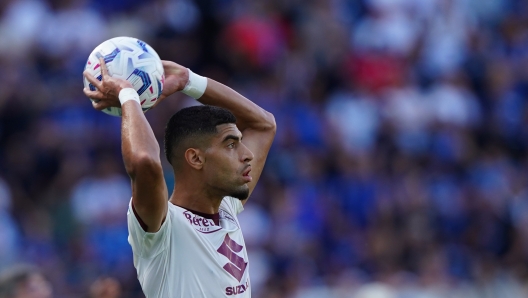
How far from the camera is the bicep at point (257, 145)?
623cm

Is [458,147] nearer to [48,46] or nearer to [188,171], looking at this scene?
[48,46]

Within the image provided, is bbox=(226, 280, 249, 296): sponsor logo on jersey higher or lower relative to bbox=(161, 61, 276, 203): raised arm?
lower

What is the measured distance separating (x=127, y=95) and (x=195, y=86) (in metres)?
0.87

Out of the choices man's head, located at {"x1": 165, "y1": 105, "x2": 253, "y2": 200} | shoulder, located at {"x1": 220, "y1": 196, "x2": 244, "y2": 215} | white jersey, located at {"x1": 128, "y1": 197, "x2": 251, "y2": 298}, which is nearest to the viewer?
white jersey, located at {"x1": 128, "y1": 197, "x2": 251, "y2": 298}

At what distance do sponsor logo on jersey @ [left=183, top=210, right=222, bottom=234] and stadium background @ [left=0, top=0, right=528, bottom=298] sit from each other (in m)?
5.32

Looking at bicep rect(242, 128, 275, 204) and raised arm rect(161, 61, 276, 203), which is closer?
raised arm rect(161, 61, 276, 203)

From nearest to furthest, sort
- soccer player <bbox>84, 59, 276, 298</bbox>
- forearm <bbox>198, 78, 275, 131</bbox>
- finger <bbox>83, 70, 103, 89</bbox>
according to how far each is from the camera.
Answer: soccer player <bbox>84, 59, 276, 298</bbox>, finger <bbox>83, 70, 103, 89</bbox>, forearm <bbox>198, 78, 275, 131</bbox>

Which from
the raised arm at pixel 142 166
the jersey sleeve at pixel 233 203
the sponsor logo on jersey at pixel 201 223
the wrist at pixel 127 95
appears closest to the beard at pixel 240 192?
the sponsor logo on jersey at pixel 201 223

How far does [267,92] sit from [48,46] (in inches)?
121

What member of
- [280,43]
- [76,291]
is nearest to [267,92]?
[280,43]

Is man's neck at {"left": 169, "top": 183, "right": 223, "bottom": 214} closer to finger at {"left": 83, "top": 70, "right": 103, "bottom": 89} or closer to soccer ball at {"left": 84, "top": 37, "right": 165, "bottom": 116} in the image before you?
soccer ball at {"left": 84, "top": 37, "right": 165, "bottom": 116}

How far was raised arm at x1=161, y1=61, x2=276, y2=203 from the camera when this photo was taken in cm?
599

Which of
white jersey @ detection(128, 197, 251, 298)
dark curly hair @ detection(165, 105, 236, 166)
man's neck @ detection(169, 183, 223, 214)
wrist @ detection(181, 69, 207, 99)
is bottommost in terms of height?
white jersey @ detection(128, 197, 251, 298)

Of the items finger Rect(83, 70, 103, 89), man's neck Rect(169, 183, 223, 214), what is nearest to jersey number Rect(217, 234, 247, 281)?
man's neck Rect(169, 183, 223, 214)
